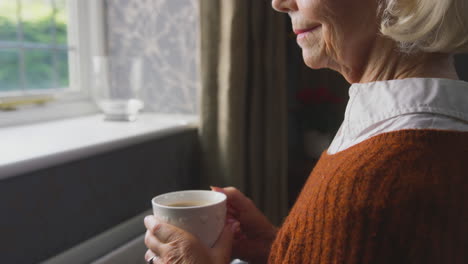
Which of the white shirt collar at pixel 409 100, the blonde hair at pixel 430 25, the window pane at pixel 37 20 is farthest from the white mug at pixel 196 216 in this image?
the window pane at pixel 37 20

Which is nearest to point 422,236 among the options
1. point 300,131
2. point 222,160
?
point 222,160

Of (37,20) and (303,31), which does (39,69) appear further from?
(303,31)

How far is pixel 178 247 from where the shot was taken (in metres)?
0.78

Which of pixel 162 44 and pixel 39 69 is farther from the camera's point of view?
pixel 162 44

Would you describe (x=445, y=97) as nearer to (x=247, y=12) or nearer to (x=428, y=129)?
(x=428, y=129)

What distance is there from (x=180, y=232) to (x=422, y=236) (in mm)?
383

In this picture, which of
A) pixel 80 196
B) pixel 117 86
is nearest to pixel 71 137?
pixel 80 196

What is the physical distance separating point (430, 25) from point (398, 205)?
11.5 inches

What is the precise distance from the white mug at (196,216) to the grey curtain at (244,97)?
0.73 m

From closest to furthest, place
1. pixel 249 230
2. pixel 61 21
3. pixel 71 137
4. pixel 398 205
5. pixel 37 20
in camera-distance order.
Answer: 1. pixel 398 205
2. pixel 249 230
3. pixel 71 137
4. pixel 37 20
5. pixel 61 21

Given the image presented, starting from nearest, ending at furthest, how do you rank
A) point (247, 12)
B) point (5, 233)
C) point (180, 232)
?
point (180, 232) < point (5, 233) < point (247, 12)

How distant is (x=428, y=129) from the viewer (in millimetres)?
676

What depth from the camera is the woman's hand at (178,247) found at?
0.78m

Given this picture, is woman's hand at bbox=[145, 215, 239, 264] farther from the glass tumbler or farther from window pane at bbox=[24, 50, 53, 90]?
window pane at bbox=[24, 50, 53, 90]
